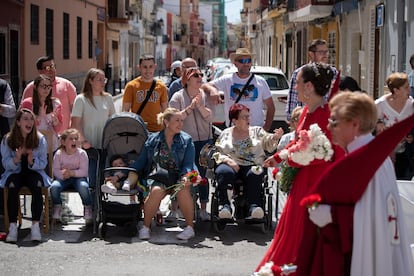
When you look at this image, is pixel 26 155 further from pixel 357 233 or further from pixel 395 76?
pixel 357 233

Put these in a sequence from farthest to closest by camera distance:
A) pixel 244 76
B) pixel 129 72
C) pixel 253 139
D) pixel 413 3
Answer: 1. pixel 129 72
2. pixel 413 3
3. pixel 244 76
4. pixel 253 139

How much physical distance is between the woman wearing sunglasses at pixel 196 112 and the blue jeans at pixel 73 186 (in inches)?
50.7

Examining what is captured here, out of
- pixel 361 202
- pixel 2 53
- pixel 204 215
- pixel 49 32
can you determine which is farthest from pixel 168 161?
pixel 49 32

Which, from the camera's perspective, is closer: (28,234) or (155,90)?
(28,234)

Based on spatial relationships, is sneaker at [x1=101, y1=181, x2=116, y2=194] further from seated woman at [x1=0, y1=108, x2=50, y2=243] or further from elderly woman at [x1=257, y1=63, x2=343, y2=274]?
elderly woman at [x1=257, y1=63, x2=343, y2=274]

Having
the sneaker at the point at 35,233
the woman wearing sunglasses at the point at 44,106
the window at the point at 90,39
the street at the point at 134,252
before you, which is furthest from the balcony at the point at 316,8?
the sneaker at the point at 35,233

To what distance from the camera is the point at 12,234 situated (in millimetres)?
7664

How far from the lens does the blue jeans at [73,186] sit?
8109 mm

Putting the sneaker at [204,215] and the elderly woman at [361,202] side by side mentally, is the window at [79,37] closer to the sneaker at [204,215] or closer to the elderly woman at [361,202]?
the sneaker at [204,215]

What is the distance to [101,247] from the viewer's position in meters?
7.52

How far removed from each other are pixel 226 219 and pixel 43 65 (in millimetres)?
3034

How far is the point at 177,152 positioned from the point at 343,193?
12.9 feet

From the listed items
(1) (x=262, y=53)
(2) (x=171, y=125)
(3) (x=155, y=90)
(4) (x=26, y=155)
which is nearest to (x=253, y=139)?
(2) (x=171, y=125)

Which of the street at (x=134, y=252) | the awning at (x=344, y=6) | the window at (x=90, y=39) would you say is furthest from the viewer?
the window at (x=90, y=39)
